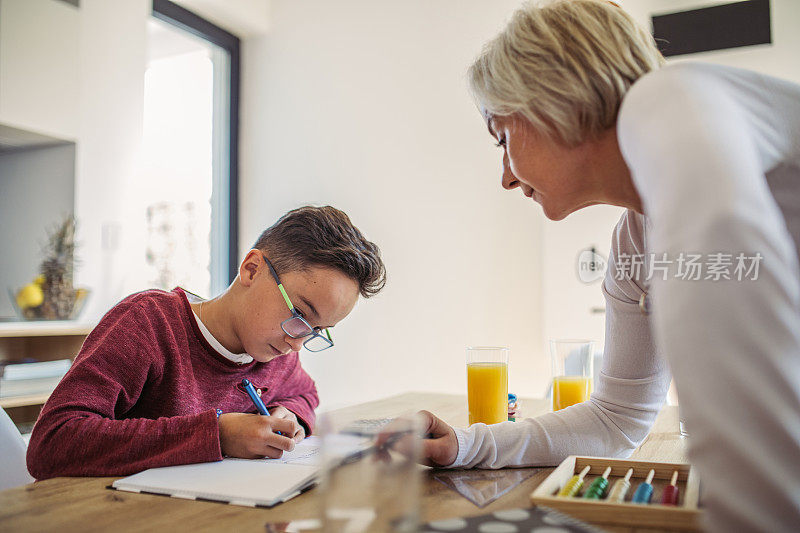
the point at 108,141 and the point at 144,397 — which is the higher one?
the point at 108,141

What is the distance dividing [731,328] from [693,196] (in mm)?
108

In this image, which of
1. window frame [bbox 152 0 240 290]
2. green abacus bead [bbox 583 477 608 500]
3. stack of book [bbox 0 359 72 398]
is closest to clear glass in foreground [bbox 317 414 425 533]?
green abacus bead [bbox 583 477 608 500]

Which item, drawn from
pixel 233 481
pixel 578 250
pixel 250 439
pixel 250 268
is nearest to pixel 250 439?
pixel 250 439

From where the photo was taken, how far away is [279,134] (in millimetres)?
4250

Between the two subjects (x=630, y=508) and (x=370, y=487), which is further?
(x=630, y=508)

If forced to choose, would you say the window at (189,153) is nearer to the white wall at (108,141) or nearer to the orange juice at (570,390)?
the white wall at (108,141)

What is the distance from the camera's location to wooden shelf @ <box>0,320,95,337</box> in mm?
2387

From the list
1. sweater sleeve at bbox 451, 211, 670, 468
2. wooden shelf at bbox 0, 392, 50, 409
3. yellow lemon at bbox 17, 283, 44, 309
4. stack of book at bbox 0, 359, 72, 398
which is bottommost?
wooden shelf at bbox 0, 392, 50, 409

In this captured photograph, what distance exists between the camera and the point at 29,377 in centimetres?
250

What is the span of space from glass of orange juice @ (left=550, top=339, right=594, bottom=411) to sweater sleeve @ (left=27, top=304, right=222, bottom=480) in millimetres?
780

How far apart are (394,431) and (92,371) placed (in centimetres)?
75

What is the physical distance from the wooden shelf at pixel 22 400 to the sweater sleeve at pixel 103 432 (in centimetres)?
161

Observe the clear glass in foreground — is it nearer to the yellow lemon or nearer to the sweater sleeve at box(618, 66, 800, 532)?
the sweater sleeve at box(618, 66, 800, 532)

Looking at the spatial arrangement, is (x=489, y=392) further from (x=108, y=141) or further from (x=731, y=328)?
(x=108, y=141)
